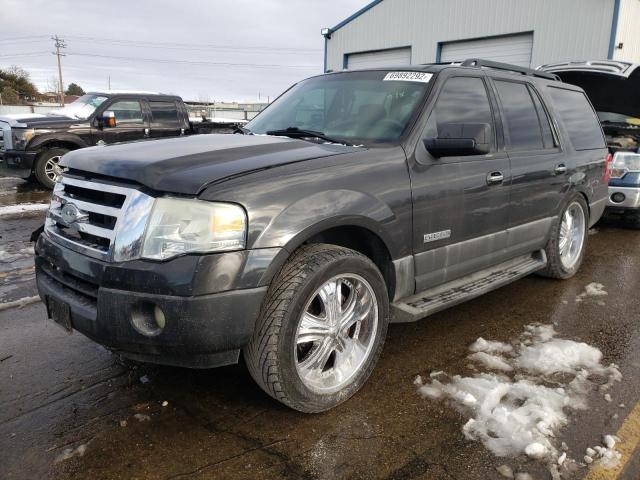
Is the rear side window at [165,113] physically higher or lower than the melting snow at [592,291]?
higher

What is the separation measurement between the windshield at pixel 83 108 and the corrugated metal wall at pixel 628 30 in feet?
44.0

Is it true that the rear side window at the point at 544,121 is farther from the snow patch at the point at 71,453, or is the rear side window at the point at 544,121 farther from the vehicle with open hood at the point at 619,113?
the snow patch at the point at 71,453

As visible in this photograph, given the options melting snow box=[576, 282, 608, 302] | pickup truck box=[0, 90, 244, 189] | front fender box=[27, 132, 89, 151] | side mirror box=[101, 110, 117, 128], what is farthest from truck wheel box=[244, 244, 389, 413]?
front fender box=[27, 132, 89, 151]

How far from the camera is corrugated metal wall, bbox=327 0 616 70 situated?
572 inches

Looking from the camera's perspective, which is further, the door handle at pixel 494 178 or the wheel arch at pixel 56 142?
the wheel arch at pixel 56 142

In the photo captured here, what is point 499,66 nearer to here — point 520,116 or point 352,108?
point 520,116

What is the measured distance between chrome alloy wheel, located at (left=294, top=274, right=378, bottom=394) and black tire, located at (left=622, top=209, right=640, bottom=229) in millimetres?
6470

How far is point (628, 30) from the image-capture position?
47.8ft

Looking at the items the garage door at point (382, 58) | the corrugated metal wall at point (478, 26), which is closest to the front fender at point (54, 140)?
the garage door at point (382, 58)

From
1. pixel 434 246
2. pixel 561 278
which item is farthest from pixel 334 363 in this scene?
pixel 561 278

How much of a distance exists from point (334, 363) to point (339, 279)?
0.49 metres

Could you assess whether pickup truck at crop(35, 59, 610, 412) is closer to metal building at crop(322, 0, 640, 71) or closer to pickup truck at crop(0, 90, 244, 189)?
pickup truck at crop(0, 90, 244, 189)

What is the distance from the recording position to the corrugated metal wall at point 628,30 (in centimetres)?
1409

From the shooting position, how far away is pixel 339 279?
2674 mm
